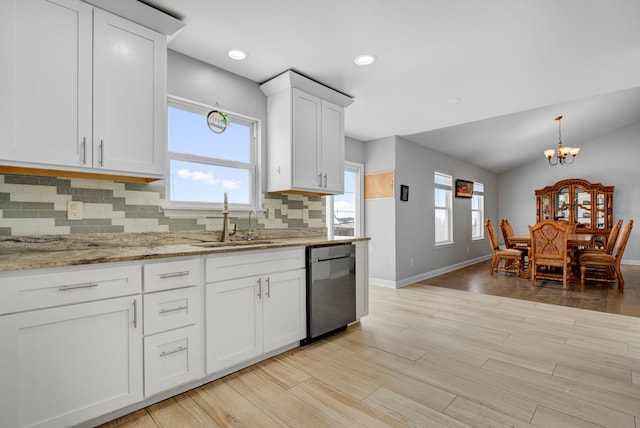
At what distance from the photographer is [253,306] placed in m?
2.29

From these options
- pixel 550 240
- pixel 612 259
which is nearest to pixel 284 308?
pixel 550 240

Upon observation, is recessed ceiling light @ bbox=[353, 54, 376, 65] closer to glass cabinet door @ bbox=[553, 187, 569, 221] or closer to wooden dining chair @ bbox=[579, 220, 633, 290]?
wooden dining chair @ bbox=[579, 220, 633, 290]

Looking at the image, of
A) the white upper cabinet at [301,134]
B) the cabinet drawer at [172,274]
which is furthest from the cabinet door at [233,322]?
the white upper cabinet at [301,134]

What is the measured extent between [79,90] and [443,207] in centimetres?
600

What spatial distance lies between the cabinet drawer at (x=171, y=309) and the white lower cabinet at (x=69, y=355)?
0.05 metres

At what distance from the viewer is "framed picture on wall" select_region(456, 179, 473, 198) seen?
668 cm

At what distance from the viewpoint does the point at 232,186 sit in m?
2.97

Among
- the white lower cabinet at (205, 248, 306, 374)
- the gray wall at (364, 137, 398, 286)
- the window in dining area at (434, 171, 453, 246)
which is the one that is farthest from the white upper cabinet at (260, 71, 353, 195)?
the window in dining area at (434, 171, 453, 246)

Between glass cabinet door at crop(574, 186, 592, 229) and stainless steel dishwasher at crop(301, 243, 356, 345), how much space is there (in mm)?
7385

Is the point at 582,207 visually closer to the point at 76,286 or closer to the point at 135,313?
the point at 135,313

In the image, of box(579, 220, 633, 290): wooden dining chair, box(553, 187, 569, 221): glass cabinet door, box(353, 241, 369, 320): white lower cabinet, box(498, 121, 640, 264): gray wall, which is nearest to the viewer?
box(353, 241, 369, 320): white lower cabinet

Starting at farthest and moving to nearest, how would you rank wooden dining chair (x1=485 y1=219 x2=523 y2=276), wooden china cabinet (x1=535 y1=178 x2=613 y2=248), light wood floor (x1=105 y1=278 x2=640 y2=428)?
1. wooden china cabinet (x1=535 y1=178 x2=613 y2=248)
2. wooden dining chair (x1=485 y1=219 x2=523 y2=276)
3. light wood floor (x1=105 y1=278 x2=640 y2=428)

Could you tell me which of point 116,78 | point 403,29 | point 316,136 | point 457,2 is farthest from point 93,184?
point 457,2

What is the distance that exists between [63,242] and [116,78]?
1.07 metres
